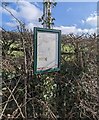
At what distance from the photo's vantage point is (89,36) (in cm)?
471

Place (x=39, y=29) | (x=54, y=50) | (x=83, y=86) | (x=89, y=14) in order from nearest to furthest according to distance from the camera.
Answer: (x=39, y=29)
(x=54, y=50)
(x=83, y=86)
(x=89, y=14)

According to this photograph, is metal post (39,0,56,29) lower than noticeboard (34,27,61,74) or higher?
higher

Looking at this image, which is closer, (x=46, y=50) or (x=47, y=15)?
(x=46, y=50)

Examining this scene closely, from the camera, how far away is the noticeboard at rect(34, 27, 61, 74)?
3.88m

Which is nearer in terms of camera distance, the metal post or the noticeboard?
the noticeboard

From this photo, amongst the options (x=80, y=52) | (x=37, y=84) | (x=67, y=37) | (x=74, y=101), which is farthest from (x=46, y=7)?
(x=74, y=101)

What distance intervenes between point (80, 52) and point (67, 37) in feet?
1.19

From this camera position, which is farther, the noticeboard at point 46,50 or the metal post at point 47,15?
the metal post at point 47,15

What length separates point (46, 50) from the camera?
4.02 m

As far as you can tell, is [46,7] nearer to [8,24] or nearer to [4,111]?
[8,24]

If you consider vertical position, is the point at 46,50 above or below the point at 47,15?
below

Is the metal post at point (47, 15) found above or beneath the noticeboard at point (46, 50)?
above

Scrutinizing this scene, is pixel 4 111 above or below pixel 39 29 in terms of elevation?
below

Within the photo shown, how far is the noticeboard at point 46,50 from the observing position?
3.88 meters
